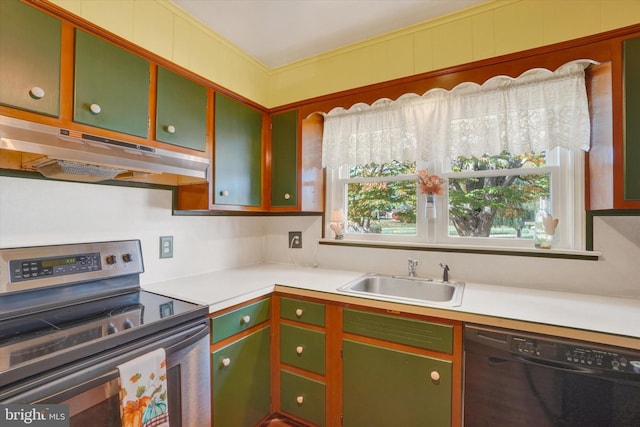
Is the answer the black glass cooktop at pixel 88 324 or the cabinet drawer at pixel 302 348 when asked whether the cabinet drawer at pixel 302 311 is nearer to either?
the cabinet drawer at pixel 302 348

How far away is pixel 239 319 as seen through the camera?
58.4 inches

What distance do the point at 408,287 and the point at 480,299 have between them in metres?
0.49

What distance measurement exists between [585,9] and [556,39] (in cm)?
16

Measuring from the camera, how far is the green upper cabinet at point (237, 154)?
1738mm

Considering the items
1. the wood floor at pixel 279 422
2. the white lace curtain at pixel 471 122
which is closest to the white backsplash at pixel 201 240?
the white lace curtain at pixel 471 122

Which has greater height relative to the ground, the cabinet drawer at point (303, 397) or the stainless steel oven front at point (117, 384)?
the stainless steel oven front at point (117, 384)

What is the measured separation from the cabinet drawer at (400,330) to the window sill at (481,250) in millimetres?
654

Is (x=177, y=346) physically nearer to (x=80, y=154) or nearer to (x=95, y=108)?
(x=80, y=154)

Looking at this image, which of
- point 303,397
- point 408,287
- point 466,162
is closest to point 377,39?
point 466,162

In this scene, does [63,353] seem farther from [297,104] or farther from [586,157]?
[586,157]

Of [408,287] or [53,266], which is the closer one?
[53,266]

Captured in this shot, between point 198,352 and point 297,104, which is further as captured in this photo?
point 297,104

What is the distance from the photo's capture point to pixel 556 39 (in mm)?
1431

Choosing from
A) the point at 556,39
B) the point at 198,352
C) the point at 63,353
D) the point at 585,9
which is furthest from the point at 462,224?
the point at 63,353
